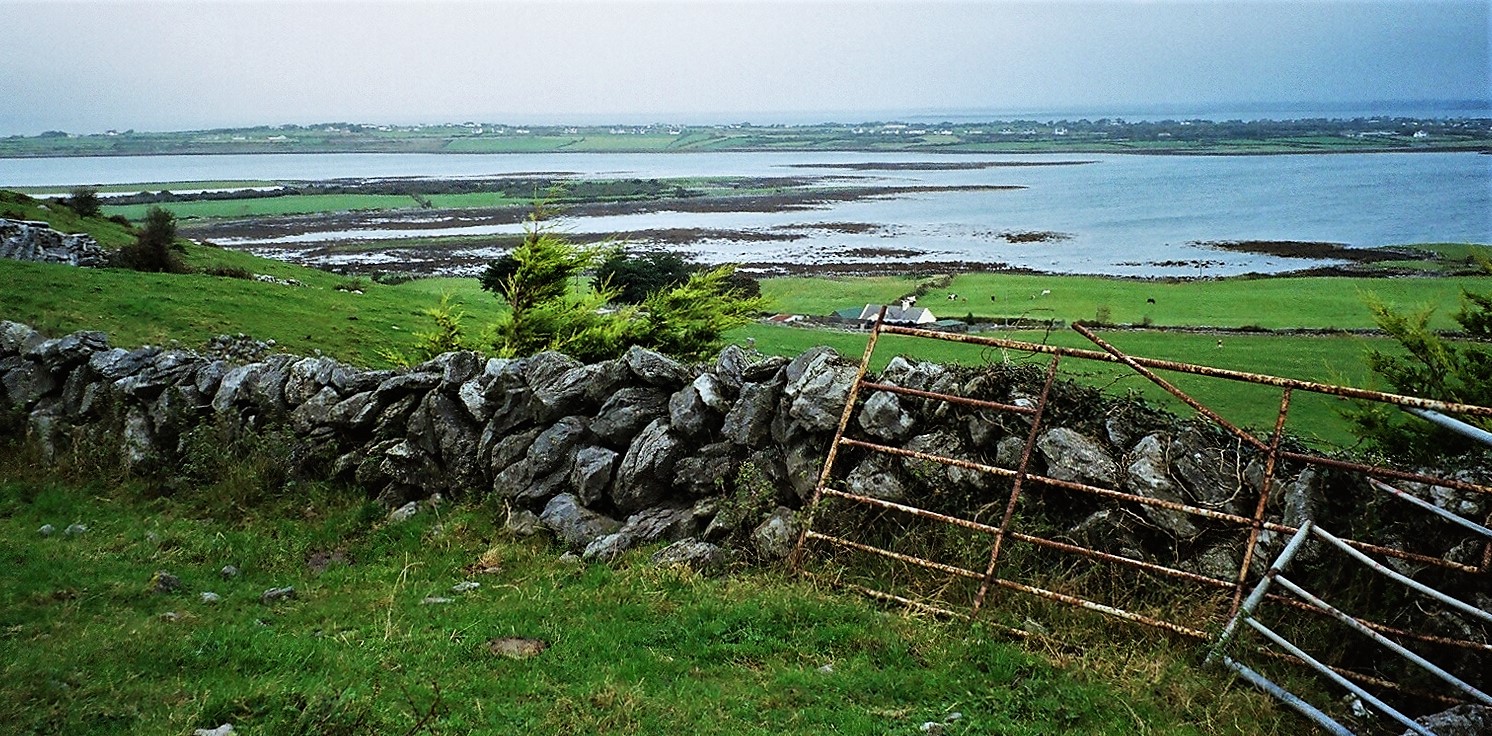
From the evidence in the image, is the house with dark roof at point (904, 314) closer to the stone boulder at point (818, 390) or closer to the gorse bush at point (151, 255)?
the stone boulder at point (818, 390)

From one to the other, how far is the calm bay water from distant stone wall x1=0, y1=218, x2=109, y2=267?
104 feet

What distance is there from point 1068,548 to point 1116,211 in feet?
245

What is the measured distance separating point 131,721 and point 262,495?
4.94 m

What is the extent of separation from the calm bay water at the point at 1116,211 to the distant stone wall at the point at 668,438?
24665mm

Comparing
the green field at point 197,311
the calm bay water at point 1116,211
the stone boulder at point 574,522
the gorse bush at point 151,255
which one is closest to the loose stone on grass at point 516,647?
the stone boulder at point 574,522

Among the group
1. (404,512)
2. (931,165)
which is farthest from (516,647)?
(931,165)

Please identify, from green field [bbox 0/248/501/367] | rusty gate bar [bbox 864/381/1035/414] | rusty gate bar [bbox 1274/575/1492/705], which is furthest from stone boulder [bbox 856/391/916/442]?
green field [bbox 0/248/501/367]

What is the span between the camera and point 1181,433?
24.4 feet

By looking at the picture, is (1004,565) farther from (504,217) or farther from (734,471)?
(504,217)

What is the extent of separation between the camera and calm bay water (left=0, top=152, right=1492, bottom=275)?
45.5 m

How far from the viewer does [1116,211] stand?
246 ft

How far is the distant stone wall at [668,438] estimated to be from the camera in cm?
720

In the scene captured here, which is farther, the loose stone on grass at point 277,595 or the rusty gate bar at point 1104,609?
the loose stone on grass at point 277,595

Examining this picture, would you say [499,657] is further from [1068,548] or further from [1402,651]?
[1402,651]
